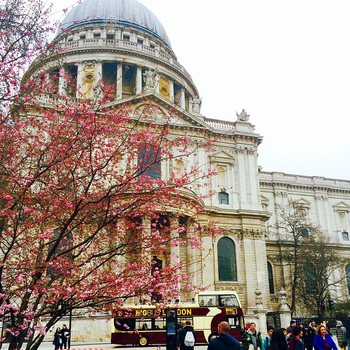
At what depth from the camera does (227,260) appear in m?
37.5

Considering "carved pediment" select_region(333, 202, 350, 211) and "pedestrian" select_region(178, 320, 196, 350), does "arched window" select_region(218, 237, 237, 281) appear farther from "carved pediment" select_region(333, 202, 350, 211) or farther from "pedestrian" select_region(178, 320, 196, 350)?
"carved pediment" select_region(333, 202, 350, 211)

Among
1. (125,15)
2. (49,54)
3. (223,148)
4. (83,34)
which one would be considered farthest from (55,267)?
(125,15)

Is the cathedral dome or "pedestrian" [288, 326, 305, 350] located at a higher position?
Answer: the cathedral dome

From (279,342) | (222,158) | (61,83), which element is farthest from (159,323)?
(222,158)

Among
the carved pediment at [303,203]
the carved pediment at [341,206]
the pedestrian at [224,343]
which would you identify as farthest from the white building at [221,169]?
the pedestrian at [224,343]

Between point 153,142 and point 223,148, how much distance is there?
31.4m

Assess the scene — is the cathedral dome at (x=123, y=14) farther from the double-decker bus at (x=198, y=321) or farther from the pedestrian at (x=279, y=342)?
the pedestrian at (x=279, y=342)

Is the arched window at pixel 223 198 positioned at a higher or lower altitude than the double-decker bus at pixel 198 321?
higher

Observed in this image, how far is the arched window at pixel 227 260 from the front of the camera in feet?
121

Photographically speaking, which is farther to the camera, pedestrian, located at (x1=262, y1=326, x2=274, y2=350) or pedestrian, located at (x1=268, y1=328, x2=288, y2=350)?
pedestrian, located at (x1=262, y1=326, x2=274, y2=350)

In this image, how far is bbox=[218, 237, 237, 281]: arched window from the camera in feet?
121

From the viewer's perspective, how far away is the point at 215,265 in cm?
3650

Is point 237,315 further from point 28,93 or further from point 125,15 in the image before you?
point 125,15

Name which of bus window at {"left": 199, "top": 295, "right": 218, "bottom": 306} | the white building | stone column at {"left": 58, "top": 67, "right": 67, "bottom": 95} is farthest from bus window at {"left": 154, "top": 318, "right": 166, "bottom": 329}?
stone column at {"left": 58, "top": 67, "right": 67, "bottom": 95}
